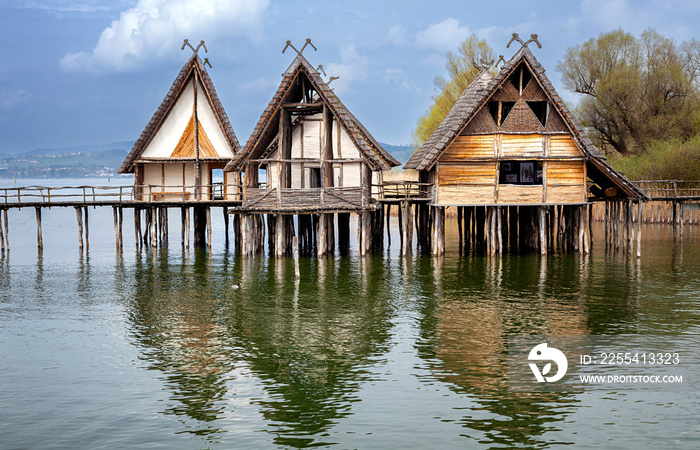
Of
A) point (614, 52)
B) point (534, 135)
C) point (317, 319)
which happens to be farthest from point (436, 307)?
point (614, 52)

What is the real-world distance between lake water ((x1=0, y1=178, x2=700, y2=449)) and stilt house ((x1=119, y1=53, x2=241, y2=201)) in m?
6.88

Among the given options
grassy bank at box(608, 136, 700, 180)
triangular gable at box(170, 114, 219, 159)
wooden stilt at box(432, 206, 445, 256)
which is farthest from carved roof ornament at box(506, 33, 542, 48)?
grassy bank at box(608, 136, 700, 180)

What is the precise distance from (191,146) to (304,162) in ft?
21.9

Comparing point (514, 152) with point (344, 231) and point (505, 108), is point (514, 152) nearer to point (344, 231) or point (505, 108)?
point (505, 108)

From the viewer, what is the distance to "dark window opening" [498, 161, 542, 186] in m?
33.1

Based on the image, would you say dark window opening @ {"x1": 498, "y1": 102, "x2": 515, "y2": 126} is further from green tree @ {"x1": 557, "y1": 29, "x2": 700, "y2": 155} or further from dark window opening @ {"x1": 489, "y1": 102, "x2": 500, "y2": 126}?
green tree @ {"x1": 557, "y1": 29, "x2": 700, "y2": 155}

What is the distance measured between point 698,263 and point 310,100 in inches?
609

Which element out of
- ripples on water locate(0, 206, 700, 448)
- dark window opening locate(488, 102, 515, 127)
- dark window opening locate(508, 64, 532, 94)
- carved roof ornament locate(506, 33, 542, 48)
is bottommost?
ripples on water locate(0, 206, 700, 448)

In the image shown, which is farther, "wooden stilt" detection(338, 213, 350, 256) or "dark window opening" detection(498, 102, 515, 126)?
"wooden stilt" detection(338, 213, 350, 256)

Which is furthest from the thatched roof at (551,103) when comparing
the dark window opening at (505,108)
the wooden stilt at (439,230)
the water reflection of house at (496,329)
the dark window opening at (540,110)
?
the water reflection of house at (496,329)

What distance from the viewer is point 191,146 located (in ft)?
111

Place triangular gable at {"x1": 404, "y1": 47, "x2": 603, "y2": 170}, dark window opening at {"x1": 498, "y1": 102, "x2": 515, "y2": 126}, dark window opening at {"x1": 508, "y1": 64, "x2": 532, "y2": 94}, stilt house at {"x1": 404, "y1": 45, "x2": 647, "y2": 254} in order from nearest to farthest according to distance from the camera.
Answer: triangular gable at {"x1": 404, "y1": 47, "x2": 603, "y2": 170}, stilt house at {"x1": 404, "y1": 45, "x2": 647, "y2": 254}, dark window opening at {"x1": 508, "y1": 64, "x2": 532, "y2": 94}, dark window opening at {"x1": 498, "y1": 102, "x2": 515, "y2": 126}

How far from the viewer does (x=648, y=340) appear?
1602 centimetres

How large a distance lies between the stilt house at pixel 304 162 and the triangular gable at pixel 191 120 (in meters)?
3.19
